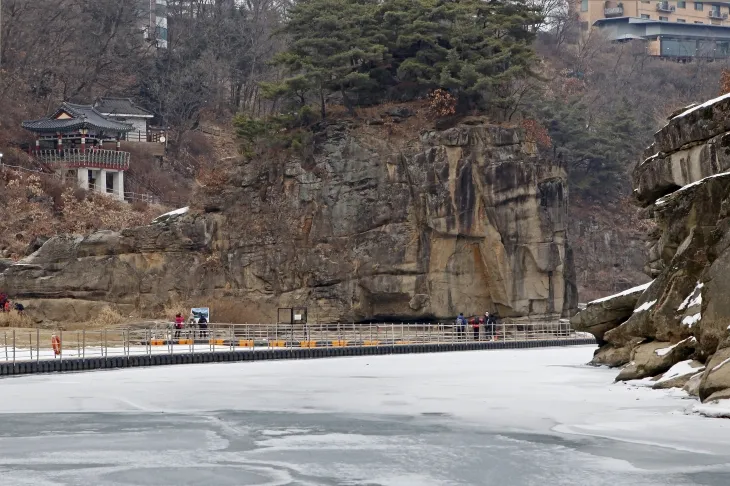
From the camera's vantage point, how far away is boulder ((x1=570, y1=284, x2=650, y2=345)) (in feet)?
124

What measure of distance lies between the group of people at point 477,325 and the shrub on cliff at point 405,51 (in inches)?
479

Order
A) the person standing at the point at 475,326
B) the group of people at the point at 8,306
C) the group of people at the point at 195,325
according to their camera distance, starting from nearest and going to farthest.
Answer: the group of people at the point at 195,325
the person standing at the point at 475,326
the group of people at the point at 8,306

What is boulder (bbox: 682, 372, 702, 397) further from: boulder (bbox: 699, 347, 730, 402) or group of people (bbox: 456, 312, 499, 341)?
group of people (bbox: 456, 312, 499, 341)

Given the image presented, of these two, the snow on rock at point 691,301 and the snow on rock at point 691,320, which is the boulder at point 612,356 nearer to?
the snow on rock at point 691,301

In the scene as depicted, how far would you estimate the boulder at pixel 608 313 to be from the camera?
37.9 meters

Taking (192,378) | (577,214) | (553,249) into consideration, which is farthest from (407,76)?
(192,378)

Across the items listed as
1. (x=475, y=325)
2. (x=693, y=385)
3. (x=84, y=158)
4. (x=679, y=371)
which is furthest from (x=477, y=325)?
(x=84, y=158)

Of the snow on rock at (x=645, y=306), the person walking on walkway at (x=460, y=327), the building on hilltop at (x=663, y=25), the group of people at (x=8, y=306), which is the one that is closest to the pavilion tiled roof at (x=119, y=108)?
the group of people at (x=8, y=306)

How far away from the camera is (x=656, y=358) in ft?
94.9

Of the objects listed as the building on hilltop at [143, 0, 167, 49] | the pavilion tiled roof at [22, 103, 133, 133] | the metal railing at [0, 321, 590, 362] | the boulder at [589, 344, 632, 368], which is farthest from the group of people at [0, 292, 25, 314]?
the building on hilltop at [143, 0, 167, 49]

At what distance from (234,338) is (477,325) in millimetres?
13211

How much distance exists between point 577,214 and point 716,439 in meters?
72.2

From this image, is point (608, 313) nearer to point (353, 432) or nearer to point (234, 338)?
point (234, 338)

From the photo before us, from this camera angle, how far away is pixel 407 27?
6438 cm
